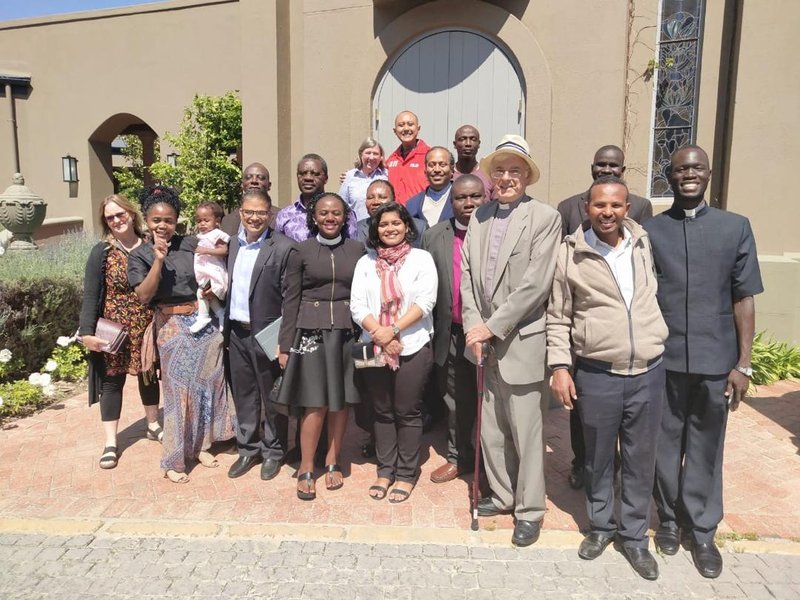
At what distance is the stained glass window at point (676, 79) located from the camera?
6445 millimetres

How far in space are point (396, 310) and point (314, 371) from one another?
2.15 ft

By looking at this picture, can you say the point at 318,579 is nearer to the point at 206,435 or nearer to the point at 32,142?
the point at 206,435

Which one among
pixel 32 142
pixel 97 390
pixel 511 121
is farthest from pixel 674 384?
pixel 32 142

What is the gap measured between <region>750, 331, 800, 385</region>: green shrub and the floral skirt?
5378 mm

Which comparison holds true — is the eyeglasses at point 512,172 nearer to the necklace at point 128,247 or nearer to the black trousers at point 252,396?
the black trousers at point 252,396

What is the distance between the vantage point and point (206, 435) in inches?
169

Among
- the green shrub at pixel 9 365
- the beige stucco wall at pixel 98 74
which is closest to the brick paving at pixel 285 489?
the green shrub at pixel 9 365

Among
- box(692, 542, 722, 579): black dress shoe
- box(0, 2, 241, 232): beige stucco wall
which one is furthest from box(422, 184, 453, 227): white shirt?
box(0, 2, 241, 232): beige stucco wall

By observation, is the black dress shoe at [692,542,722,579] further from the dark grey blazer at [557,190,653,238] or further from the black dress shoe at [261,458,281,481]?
the black dress shoe at [261,458,281,481]

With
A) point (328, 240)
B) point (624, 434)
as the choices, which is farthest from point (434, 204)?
point (624, 434)

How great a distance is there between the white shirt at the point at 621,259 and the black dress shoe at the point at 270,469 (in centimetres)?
259

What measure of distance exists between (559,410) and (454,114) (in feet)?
12.6

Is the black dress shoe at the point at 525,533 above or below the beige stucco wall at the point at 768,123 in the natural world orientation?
below

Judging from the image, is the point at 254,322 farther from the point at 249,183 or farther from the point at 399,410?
the point at 249,183
